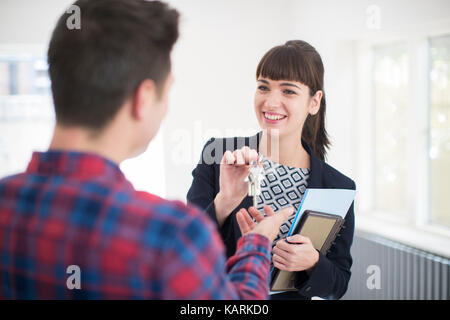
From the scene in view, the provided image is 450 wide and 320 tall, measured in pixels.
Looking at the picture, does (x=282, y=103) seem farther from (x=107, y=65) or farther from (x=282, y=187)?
(x=107, y=65)

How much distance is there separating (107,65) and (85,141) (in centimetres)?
11

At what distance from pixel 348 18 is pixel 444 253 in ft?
5.55

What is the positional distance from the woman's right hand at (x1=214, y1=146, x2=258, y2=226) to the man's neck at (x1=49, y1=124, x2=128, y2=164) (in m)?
0.45

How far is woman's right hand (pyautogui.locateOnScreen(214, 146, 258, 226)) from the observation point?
101 centimetres

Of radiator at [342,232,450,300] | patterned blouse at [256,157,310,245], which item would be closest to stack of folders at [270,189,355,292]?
patterned blouse at [256,157,310,245]

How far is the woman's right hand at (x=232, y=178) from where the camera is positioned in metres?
1.01

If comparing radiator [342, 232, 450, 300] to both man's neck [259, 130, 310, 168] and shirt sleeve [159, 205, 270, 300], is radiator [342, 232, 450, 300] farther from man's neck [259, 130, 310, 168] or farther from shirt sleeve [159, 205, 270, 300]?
shirt sleeve [159, 205, 270, 300]

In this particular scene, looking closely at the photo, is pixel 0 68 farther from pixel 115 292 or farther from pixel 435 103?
pixel 115 292

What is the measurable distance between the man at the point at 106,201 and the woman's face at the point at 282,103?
2.55 feet

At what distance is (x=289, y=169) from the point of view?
1416 mm

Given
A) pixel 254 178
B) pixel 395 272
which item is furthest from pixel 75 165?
pixel 395 272
